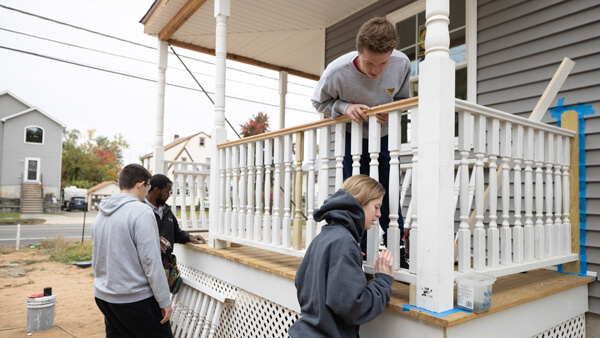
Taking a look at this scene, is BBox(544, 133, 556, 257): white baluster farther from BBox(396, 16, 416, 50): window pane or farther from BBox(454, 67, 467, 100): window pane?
BBox(396, 16, 416, 50): window pane

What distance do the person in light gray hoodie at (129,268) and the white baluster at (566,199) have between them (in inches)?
120

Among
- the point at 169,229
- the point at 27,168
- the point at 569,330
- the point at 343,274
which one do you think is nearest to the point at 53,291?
the point at 169,229

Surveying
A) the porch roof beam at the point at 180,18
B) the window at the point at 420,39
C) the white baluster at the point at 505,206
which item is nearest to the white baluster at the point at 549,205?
the white baluster at the point at 505,206

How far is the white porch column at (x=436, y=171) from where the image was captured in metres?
1.82

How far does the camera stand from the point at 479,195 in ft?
7.04

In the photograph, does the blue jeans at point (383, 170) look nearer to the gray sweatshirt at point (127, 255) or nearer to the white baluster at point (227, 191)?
the gray sweatshirt at point (127, 255)

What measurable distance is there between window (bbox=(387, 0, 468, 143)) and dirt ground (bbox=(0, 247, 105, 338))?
16.6ft

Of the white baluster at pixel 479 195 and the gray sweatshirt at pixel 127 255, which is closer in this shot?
the white baluster at pixel 479 195

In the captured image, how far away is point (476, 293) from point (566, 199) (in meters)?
1.75

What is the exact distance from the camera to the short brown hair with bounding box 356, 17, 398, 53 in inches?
74.1

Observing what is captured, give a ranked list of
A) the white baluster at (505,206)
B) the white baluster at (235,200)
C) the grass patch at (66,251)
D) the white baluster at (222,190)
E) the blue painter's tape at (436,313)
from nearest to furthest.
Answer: the blue painter's tape at (436,313) → the white baluster at (505,206) → the white baluster at (235,200) → the white baluster at (222,190) → the grass patch at (66,251)

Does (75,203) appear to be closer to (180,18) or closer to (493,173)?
(180,18)

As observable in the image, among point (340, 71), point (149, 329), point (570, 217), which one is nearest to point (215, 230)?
point (149, 329)

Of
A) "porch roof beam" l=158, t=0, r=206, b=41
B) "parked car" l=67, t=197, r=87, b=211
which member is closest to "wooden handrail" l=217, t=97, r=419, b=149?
"porch roof beam" l=158, t=0, r=206, b=41
